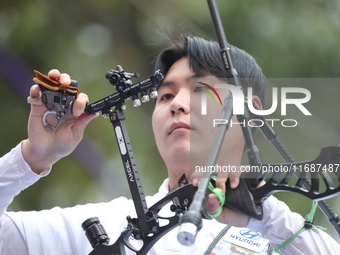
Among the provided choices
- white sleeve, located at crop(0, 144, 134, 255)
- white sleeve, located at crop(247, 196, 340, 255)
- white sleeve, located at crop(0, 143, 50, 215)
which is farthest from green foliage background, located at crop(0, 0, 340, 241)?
white sleeve, located at crop(0, 143, 50, 215)

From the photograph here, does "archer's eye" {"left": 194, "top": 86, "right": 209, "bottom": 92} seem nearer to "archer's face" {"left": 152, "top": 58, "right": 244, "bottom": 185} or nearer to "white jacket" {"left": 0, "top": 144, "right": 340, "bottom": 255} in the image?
"archer's face" {"left": 152, "top": 58, "right": 244, "bottom": 185}

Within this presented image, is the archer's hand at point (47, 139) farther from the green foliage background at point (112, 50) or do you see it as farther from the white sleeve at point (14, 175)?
the green foliage background at point (112, 50)

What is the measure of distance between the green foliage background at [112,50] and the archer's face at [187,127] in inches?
53.6

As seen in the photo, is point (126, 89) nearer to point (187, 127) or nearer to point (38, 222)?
point (187, 127)

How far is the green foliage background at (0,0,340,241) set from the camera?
10.3ft

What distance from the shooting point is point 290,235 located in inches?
66.7

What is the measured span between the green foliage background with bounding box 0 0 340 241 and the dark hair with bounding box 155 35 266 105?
1210mm

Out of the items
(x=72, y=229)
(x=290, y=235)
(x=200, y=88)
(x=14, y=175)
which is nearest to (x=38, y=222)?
(x=72, y=229)

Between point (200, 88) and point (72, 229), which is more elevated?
point (200, 88)

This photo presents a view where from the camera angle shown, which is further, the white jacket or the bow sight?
the white jacket

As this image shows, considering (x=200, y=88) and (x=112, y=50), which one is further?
(x=112, y=50)

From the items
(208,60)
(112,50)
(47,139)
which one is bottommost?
(47,139)

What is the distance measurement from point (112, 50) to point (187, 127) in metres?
1.93

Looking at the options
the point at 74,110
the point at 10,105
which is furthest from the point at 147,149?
the point at 74,110
